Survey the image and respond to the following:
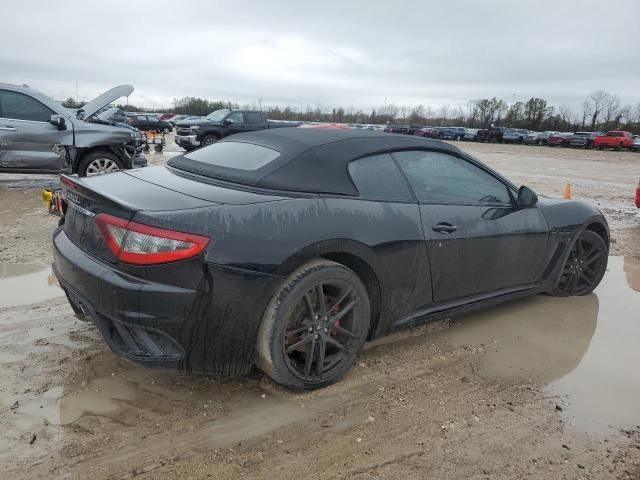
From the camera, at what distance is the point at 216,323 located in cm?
255

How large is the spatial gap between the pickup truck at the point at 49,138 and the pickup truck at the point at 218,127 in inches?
406

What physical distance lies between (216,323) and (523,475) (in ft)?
5.17

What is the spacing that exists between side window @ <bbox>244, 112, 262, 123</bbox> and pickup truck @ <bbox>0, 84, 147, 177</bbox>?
36.8 ft

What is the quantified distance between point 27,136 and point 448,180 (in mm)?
7730

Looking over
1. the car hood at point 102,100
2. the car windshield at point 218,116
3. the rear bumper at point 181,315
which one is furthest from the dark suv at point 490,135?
the rear bumper at point 181,315

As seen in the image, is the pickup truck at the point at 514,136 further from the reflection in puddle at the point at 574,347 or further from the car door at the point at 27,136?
the reflection in puddle at the point at 574,347

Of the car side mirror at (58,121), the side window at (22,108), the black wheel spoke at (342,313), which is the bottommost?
the black wheel spoke at (342,313)

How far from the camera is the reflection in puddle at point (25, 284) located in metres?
4.16

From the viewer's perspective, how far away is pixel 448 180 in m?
3.64

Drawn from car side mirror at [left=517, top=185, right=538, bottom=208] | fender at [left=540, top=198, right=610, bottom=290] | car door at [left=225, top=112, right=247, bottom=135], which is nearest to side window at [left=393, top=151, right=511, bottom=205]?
car side mirror at [left=517, top=185, right=538, bottom=208]

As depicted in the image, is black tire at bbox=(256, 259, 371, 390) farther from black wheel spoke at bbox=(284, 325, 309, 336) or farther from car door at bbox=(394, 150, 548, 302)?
car door at bbox=(394, 150, 548, 302)

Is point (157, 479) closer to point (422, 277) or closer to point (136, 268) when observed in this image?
point (136, 268)

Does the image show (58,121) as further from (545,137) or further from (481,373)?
(545,137)

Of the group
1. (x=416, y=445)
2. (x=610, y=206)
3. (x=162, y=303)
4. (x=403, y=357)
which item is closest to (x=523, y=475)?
(x=416, y=445)
